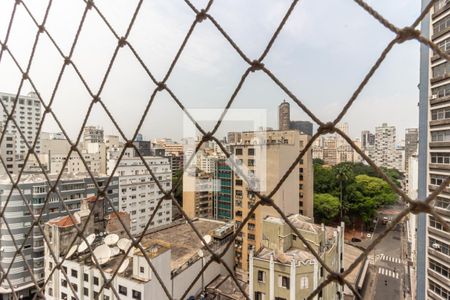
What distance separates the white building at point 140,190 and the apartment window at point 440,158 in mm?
6342

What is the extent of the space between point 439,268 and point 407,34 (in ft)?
12.0

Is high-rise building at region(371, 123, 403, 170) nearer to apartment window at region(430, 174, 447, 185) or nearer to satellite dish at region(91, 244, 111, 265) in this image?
apartment window at region(430, 174, 447, 185)

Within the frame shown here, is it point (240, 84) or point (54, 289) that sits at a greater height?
point (240, 84)

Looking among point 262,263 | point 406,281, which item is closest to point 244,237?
point 262,263

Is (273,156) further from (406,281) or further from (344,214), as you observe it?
(344,214)

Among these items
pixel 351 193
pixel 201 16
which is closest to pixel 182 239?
pixel 201 16

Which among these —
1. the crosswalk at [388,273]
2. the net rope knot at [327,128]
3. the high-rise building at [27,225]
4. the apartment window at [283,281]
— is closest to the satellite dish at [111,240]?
the high-rise building at [27,225]

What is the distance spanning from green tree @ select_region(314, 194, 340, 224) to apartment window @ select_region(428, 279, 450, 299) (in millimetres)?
4890

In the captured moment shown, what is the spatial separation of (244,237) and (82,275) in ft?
9.86

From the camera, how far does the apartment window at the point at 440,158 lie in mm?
2516

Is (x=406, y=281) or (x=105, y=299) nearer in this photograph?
(x=105, y=299)

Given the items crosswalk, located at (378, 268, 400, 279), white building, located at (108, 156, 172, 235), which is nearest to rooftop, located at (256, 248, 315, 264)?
crosswalk, located at (378, 268, 400, 279)

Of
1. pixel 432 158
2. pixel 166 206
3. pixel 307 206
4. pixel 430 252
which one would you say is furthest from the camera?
pixel 166 206

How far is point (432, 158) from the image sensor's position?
270cm
